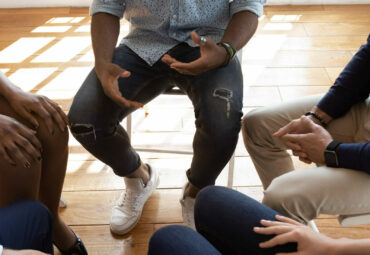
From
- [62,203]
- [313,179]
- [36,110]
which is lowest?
[62,203]

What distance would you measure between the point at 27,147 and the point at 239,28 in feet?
2.47

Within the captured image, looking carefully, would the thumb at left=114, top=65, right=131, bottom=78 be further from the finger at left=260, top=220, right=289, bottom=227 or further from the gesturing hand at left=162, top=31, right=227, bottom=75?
the finger at left=260, top=220, right=289, bottom=227

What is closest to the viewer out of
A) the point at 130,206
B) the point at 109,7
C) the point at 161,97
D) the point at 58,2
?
the point at 109,7


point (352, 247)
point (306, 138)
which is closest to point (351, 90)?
point (306, 138)

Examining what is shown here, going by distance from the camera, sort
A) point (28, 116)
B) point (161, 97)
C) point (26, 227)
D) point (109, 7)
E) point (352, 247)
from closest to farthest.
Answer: point (352, 247)
point (26, 227)
point (28, 116)
point (109, 7)
point (161, 97)

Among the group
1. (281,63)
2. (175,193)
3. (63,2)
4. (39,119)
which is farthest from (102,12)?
(63,2)

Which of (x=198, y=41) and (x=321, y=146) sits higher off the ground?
(x=198, y=41)

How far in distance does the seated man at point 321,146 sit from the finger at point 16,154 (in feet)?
2.16

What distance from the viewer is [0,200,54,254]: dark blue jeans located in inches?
40.6

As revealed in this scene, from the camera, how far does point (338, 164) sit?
→ 1.16 metres

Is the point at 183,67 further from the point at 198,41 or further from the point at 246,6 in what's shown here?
the point at 246,6

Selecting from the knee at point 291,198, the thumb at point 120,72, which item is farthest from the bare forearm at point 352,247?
the thumb at point 120,72

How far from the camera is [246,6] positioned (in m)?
1.45

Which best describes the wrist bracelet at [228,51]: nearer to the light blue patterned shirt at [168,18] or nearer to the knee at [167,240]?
the light blue patterned shirt at [168,18]
